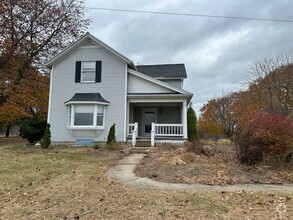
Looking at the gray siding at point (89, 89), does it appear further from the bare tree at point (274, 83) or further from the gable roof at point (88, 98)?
the bare tree at point (274, 83)

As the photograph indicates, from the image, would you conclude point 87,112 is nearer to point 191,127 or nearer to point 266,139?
point 191,127

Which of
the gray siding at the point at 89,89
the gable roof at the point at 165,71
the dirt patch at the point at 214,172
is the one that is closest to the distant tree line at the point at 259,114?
the dirt patch at the point at 214,172

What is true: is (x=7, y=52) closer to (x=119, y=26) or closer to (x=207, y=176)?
(x=119, y=26)

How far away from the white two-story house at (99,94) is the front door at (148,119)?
225 cm

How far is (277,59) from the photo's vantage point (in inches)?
945

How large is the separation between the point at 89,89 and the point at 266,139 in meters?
11.6

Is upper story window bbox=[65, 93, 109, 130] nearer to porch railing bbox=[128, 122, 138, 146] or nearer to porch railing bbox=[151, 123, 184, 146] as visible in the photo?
porch railing bbox=[128, 122, 138, 146]

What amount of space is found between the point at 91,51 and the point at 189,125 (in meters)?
8.48

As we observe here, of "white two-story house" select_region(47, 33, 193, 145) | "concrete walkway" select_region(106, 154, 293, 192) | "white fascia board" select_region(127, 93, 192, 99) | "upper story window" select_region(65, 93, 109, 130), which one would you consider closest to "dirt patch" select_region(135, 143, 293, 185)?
"concrete walkway" select_region(106, 154, 293, 192)

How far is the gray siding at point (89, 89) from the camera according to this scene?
53.0ft

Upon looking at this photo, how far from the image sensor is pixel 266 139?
27.3 feet

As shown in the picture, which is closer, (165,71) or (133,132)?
(133,132)

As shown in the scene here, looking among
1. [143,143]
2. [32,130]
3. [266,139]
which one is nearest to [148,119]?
[143,143]

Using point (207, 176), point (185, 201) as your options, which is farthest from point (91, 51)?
point (185, 201)
